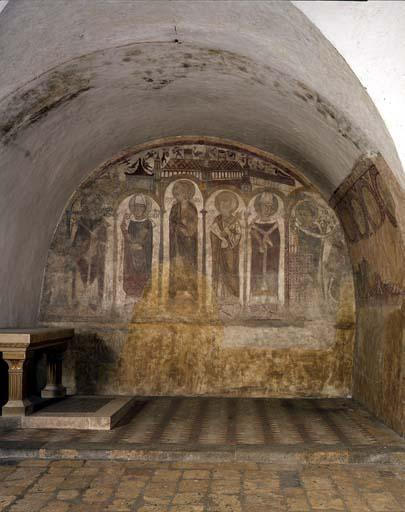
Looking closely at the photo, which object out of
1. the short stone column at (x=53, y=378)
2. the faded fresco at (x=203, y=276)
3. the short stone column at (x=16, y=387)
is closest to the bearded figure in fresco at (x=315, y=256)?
the faded fresco at (x=203, y=276)

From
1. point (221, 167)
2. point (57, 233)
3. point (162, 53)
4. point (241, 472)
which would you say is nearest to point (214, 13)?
point (162, 53)

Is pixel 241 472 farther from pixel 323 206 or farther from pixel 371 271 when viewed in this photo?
pixel 323 206

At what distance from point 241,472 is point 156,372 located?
12.1ft

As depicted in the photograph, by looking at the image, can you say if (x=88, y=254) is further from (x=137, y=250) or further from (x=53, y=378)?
(x=53, y=378)

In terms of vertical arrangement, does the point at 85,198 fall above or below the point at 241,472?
above

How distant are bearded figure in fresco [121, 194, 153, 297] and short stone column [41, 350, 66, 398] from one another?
4.41 feet

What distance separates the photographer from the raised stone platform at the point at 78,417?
6688 millimetres

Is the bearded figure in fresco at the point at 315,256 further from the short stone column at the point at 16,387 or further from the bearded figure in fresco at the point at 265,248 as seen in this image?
the short stone column at the point at 16,387

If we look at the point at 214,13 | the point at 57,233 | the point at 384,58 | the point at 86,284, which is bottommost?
the point at 86,284

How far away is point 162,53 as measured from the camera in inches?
242

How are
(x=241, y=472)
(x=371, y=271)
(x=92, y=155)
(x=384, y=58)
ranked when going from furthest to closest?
(x=92, y=155) < (x=371, y=271) < (x=241, y=472) < (x=384, y=58)

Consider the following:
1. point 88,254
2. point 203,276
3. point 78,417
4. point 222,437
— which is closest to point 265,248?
point 203,276

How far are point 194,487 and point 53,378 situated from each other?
12.9 feet

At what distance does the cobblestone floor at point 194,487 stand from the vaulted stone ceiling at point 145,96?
2577 millimetres
